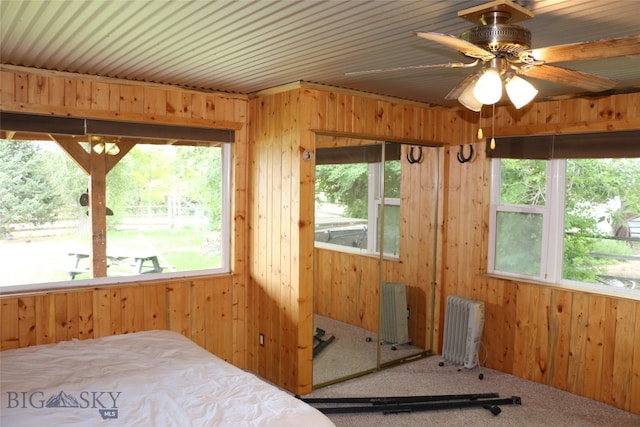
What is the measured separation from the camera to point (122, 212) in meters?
Result: 3.94

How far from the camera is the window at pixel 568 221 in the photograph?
387 cm

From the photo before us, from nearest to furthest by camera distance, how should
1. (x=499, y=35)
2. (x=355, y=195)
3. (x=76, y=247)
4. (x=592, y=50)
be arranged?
(x=592, y=50), (x=499, y=35), (x=76, y=247), (x=355, y=195)

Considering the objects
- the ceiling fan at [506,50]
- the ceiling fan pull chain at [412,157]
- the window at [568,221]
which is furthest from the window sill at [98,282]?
the ceiling fan at [506,50]

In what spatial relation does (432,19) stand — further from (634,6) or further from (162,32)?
(162,32)

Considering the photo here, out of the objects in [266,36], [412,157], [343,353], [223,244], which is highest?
[266,36]

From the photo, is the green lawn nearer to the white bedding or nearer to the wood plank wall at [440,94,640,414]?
the white bedding

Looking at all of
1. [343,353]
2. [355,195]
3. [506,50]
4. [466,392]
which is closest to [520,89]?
[506,50]

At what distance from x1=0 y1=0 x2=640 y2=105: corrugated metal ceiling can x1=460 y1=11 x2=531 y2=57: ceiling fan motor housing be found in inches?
4.6

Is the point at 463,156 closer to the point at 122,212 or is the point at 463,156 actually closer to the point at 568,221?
the point at 568,221

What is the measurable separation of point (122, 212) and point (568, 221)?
359cm

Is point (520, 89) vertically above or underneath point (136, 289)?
above

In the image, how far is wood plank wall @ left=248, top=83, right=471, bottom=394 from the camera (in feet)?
12.7

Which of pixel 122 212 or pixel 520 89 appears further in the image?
pixel 122 212

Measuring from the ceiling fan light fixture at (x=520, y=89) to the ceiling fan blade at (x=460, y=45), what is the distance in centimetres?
14
